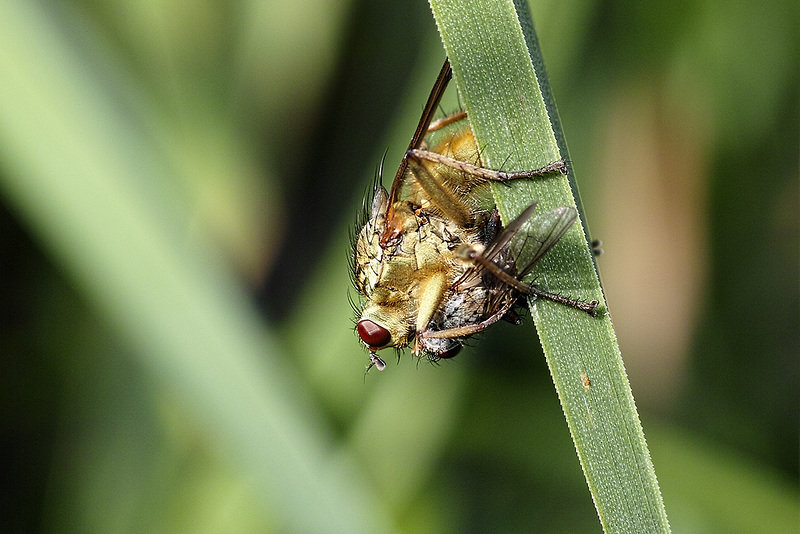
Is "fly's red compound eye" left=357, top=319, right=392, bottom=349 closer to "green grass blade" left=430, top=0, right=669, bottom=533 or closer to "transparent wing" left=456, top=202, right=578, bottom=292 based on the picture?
"transparent wing" left=456, top=202, right=578, bottom=292

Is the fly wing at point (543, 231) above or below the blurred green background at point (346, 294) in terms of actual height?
above

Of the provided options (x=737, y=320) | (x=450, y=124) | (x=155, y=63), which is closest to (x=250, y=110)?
(x=155, y=63)

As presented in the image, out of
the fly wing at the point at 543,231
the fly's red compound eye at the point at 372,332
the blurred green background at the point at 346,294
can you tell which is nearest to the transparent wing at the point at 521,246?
the fly wing at the point at 543,231

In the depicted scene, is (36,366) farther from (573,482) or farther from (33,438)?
(573,482)

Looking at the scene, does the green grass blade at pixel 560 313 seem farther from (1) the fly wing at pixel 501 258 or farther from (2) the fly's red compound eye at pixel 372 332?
(2) the fly's red compound eye at pixel 372 332

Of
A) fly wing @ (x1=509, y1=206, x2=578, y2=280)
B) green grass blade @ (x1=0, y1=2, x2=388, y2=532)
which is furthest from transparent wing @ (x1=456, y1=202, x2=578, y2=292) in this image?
green grass blade @ (x1=0, y1=2, x2=388, y2=532)

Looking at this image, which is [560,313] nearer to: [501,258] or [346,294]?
[501,258]
